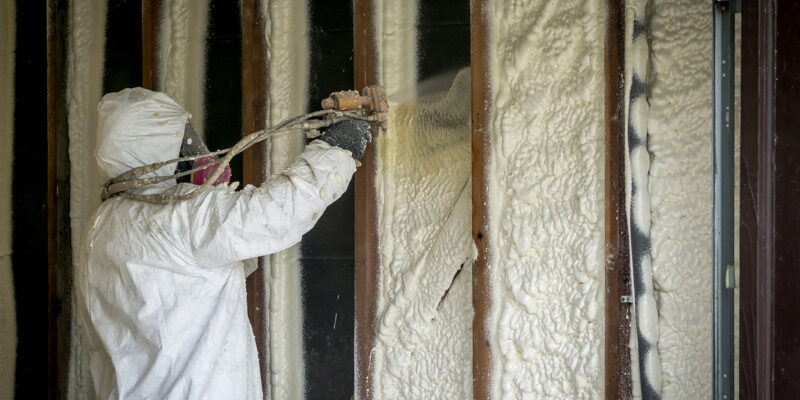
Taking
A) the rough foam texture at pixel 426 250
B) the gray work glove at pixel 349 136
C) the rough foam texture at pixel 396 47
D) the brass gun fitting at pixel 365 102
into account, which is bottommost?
the rough foam texture at pixel 426 250

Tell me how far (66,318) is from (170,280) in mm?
1232

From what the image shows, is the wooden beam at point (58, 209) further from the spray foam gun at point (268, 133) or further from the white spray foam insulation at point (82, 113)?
the spray foam gun at point (268, 133)

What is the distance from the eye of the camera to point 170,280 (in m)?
1.70

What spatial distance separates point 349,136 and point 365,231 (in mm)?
520

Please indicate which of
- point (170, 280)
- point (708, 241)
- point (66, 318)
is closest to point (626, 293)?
point (708, 241)

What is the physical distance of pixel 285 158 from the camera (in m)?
2.39

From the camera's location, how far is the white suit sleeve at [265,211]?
1.58m

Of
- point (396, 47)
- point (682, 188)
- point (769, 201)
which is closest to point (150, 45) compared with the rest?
point (396, 47)

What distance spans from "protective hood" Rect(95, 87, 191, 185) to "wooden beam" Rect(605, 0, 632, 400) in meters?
1.15

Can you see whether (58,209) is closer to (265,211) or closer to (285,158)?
(285,158)

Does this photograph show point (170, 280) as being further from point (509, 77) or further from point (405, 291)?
point (509, 77)

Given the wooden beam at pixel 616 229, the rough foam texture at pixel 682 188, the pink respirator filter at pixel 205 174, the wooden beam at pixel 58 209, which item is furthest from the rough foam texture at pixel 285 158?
the rough foam texture at pixel 682 188

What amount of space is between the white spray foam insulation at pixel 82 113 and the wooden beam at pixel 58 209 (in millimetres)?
29

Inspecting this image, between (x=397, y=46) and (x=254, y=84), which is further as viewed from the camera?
(x=254, y=84)
